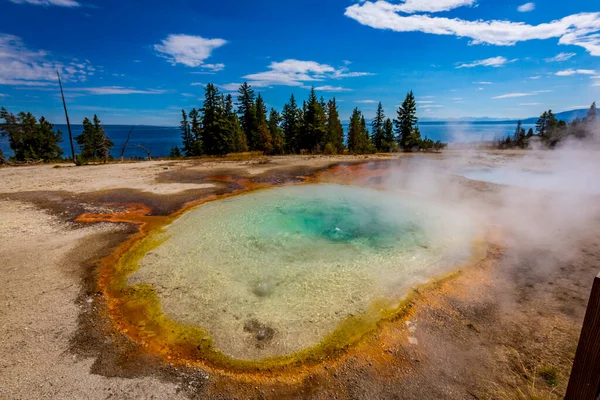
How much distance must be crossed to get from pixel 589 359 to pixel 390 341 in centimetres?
364

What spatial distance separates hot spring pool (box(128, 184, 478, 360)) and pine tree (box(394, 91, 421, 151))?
81.9ft

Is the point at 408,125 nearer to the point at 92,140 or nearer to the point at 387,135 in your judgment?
the point at 387,135

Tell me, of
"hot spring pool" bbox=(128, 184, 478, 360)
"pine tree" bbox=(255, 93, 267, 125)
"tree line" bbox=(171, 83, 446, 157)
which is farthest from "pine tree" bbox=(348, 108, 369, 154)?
"hot spring pool" bbox=(128, 184, 478, 360)

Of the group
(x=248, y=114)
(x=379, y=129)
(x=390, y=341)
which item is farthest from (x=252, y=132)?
(x=390, y=341)

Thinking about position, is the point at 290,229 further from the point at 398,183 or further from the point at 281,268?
the point at 398,183

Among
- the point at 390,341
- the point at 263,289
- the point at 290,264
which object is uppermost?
the point at 290,264

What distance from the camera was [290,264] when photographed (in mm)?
6969

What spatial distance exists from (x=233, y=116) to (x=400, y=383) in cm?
3605

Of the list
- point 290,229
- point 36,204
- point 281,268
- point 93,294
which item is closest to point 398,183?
point 290,229

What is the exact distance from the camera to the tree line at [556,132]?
25966 millimetres

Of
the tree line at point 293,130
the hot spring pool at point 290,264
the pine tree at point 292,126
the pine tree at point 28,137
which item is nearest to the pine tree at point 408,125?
the tree line at point 293,130

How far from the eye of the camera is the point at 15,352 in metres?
4.14

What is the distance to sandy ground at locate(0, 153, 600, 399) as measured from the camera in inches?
144

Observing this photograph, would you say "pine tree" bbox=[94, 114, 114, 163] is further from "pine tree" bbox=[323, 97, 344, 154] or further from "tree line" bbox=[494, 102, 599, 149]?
"tree line" bbox=[494, 102, 599, 149]
